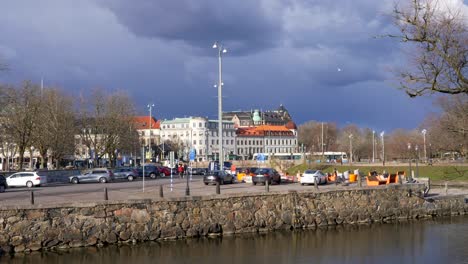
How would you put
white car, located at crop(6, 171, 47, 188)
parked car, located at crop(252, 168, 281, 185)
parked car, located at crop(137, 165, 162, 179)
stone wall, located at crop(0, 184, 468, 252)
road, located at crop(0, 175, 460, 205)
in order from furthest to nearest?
1. parked car, located at crop(137, 165, 162, 179)
2. white car, located at crop(6, 171, 47, 188)
3. parked car, located at crop(252, 168, 281, 185)
4. road, located at crop(0, 175, 460, 205)
5. stone wall, located at crop(0, 184, 468, 252)

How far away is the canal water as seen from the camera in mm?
23297

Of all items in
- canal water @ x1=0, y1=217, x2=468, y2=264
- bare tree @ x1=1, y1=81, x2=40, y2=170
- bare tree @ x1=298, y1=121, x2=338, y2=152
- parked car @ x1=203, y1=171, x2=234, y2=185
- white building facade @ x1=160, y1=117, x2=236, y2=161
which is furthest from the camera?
white building facade @ x1=160, y1=117, x2=236, y2=161

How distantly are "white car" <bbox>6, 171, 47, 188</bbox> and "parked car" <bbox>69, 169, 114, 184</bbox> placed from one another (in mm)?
6843

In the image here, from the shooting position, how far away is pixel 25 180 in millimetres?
48531

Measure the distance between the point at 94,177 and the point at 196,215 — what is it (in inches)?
1218

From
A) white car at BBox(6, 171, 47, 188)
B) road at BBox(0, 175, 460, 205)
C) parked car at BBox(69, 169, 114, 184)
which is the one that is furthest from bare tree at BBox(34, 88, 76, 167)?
road at BBox(0, 175, 460, 205)

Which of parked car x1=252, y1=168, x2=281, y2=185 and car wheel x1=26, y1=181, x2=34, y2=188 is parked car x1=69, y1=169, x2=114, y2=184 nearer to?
car wheel x1=26, y1=181, x2=34, y2=188

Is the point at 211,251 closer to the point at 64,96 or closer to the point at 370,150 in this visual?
the point at 64,96

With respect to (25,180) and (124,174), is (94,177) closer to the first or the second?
(124,174)

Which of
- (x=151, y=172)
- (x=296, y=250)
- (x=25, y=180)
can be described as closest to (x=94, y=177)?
(x=25, y=180)

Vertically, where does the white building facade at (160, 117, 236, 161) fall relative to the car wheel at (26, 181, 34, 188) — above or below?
above

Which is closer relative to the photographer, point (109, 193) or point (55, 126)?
point (109, 193)

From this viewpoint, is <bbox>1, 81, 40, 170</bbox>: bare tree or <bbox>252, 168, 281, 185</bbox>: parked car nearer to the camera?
<bbox>252, 168, 281, 185</bbox>: parked car

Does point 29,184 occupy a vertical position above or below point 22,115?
below
